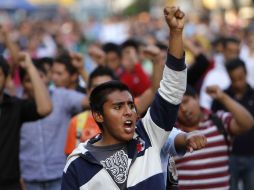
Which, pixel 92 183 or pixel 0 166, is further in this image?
pixel 0 166

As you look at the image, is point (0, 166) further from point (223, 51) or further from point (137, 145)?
point (223, 51)

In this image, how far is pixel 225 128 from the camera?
22.2 ft

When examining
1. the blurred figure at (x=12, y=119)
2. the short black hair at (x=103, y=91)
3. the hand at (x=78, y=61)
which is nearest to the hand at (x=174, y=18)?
the short black hair at (x=103, y=91)

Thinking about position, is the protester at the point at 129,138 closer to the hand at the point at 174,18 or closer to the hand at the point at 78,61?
the hand at the point at 174,18

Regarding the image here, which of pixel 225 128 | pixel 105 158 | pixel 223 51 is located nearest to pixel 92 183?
pixel 105 158

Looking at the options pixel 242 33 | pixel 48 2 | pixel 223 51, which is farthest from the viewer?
pixel 48 2

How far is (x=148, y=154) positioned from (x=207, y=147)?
206 centimetres

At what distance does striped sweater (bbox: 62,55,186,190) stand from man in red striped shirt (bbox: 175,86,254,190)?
1.80 meters

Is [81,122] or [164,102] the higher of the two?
[164,102]

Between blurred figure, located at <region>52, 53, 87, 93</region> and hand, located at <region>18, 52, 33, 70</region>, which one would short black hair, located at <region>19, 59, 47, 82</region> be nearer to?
blurred figure, located at <region>52, 53, 87, 93</region>

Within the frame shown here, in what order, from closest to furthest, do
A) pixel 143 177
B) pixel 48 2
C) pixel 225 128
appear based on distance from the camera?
pixel 143 177 → pixel 225 128 → pixel 48 2

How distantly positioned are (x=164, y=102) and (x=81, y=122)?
191 cm

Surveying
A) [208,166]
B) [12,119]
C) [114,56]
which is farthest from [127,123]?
[114,56]

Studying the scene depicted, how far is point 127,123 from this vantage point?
462 centimetres
